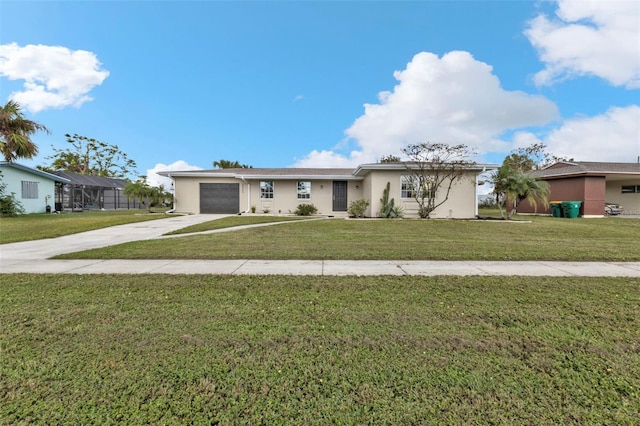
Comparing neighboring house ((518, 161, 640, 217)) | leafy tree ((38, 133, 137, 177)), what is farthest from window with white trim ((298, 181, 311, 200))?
leafy tree ((38, 133, 137, 177))

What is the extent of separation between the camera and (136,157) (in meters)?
49.4

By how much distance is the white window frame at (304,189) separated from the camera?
65.0ft

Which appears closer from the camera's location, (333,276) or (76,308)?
(76,308)

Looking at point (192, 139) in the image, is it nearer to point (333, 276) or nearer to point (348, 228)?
point (348, 228)

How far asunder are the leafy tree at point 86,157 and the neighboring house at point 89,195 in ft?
42.5

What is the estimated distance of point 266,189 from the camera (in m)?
20.0

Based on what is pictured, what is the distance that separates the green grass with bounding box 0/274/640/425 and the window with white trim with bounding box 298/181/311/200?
51.5ft

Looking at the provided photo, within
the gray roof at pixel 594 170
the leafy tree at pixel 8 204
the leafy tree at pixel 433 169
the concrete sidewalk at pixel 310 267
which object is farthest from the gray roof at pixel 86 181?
the gray roof at pixel 594 170

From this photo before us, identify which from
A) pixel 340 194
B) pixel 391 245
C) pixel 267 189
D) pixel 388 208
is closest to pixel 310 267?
pixel 391 245

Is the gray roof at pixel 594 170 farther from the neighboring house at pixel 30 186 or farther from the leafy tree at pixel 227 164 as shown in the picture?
the neighboring house at pixel 30 186

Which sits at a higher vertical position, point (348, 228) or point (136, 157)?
point (136, 157)

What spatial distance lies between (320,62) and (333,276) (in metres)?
16.8

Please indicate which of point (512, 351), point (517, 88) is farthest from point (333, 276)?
point (517, 88)

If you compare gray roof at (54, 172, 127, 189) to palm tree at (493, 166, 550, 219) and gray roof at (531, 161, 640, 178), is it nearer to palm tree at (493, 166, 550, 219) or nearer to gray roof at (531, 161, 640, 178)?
palm tree at (493, 166, 550, 219)
